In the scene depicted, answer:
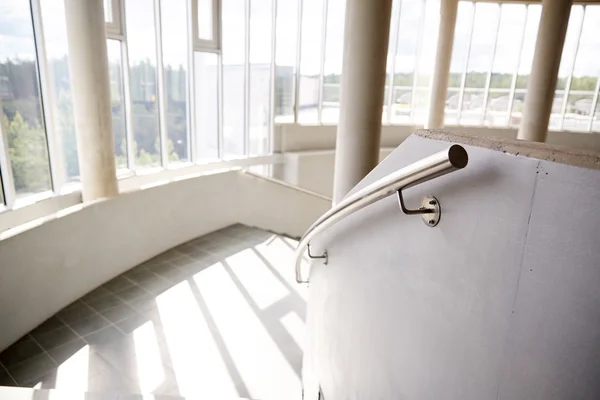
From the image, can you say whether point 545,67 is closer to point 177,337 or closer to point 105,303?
point 177,337

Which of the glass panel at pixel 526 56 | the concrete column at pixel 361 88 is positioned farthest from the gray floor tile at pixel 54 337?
the glass panel at pixel 526 56

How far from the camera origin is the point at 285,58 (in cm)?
1056

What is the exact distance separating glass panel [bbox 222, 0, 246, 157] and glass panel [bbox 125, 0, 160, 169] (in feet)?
6.44

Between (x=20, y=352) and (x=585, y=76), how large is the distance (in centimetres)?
1607

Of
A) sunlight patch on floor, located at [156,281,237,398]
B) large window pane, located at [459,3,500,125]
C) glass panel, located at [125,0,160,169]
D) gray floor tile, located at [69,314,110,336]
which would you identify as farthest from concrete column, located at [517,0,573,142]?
gray floor tile, located at [69,314,110,336]

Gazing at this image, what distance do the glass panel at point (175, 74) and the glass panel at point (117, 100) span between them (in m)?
1.01

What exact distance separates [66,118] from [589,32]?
14.8 m

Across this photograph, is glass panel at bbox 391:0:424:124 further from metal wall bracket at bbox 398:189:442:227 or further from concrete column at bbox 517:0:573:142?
metal wall bracket at bbox 398:189:442:227

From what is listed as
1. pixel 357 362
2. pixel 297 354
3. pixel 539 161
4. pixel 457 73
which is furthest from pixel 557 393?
pixel 457 73

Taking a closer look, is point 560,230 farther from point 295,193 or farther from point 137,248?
point 295,193

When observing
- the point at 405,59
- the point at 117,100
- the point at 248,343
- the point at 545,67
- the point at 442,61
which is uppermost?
the point at 405,59

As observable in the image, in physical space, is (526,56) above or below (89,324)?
above

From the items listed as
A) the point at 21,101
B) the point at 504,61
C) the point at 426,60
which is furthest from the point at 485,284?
the point at 504,61

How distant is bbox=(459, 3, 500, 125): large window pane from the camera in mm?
12703
